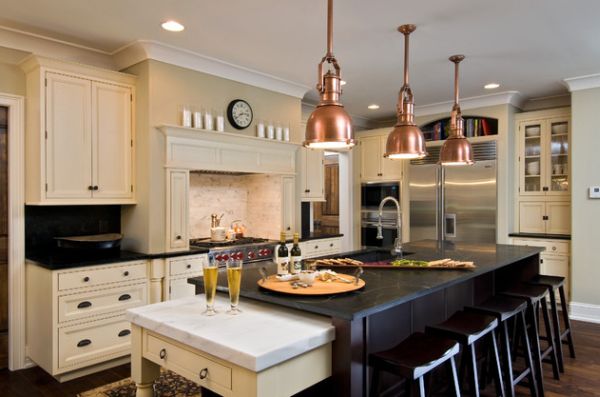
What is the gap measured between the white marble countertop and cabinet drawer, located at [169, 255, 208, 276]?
1.66m

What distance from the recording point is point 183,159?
3.88 metres

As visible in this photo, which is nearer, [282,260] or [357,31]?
[282,260]

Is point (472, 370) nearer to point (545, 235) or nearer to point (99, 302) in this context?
point (99, 302)

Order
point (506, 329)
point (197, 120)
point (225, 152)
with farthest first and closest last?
point (225, 152) → point (197, 120) → point (506, 329)

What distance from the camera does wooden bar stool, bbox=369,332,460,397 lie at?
6.04 ft

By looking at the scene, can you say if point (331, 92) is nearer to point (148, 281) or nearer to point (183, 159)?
point (183, 159)

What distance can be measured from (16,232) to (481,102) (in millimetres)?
5175

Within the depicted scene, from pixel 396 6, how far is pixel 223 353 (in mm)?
2418

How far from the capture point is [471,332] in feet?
7.55

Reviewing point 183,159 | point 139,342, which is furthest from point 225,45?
point 139,342

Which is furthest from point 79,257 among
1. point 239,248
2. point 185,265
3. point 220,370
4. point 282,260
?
point 220,370

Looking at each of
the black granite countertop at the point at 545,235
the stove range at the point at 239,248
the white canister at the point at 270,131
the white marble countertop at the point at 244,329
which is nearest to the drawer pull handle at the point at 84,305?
the stove range at the point at 239,248

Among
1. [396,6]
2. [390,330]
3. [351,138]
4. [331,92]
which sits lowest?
[390,330]

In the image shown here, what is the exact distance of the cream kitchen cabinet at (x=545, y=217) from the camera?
5.23m
